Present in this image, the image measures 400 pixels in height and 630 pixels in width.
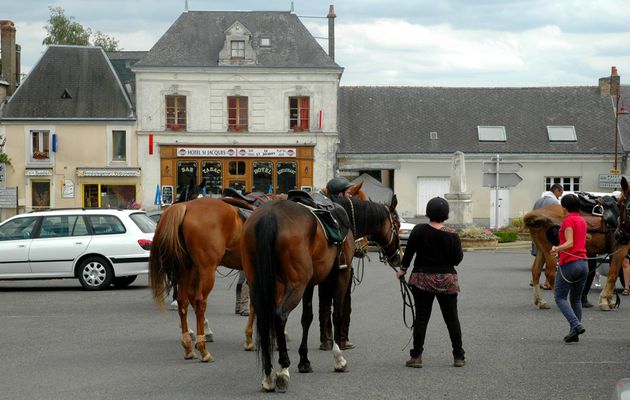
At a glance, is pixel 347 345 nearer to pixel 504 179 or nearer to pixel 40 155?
pixel 504 179

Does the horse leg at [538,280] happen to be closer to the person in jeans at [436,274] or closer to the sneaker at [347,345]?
the sneaker at [347,345]

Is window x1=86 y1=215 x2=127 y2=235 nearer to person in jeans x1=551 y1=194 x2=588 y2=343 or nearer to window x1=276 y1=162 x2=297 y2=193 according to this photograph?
person in jeans x1=551 y1=194 x2=588 y2=343

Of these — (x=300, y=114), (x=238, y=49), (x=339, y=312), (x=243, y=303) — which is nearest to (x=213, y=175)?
(x=300, y=114)

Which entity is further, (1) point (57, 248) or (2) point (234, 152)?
(2) point (234, 152)

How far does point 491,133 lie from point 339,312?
46.2m

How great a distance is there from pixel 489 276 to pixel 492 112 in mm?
33929

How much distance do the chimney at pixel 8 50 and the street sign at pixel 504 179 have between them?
29.1m

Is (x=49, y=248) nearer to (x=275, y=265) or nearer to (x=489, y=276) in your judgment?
(x=489, y=276)

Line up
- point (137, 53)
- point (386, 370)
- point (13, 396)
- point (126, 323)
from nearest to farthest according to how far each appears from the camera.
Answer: point (13, 396)
point (386, 370)
point (126, 323)
point (137, 53)

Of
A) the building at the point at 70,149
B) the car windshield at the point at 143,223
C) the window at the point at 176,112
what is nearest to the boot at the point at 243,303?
the car windshield at the point at 143,223

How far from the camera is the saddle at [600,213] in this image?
51.9 ft

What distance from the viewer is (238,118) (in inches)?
2135

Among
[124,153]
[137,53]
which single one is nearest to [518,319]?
[124,153]

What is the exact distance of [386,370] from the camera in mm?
10516
